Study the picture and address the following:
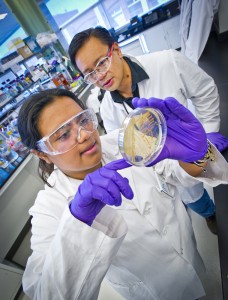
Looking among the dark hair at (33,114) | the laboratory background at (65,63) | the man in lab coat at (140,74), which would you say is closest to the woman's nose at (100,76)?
the man in lab coat at (140,74)

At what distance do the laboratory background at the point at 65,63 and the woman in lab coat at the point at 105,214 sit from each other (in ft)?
0.80

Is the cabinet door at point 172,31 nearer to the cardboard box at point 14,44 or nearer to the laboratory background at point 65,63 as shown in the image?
the laboratory background at point 65,63

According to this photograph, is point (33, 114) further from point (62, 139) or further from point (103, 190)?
point (103, 190)

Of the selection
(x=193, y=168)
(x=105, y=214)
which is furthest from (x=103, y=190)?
(x=193, y=168)

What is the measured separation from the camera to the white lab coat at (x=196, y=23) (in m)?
3.29

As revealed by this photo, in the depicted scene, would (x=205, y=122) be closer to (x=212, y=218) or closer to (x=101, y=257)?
(x=212, y=218)

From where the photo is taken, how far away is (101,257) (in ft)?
2.54

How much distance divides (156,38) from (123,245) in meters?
5.96

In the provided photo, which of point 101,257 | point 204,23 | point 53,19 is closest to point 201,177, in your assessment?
point 101,257

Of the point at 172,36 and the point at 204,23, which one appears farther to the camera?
the point at 172,36

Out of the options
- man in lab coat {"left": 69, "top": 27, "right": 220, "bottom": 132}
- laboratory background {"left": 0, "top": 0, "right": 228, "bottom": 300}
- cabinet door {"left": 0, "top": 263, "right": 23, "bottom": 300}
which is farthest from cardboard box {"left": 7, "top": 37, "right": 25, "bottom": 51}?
cabinet door {"left": 0, "top": 263, "right": 23, "bottom": 300}

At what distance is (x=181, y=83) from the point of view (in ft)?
4.66

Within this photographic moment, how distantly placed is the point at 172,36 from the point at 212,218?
17.6 feet

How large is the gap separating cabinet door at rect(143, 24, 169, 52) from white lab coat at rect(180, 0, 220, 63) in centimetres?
158
